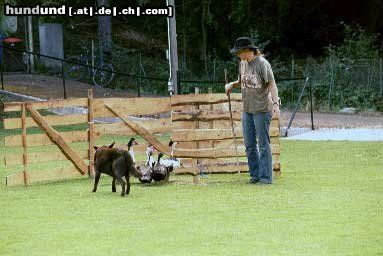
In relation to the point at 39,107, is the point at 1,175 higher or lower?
lower

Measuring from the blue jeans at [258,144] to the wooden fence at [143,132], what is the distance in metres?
0.82

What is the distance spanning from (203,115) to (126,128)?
1426 millimetres

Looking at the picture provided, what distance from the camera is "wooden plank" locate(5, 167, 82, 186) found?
1619 cm

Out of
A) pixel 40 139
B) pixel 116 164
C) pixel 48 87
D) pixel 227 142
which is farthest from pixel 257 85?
pixel 48 87

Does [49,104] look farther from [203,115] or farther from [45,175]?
[203,115]

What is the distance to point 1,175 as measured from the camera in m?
17.8

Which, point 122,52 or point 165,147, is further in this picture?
point 122,52

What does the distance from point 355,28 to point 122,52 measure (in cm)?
793

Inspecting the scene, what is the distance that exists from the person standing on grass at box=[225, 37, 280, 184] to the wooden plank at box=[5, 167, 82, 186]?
2.81 meters

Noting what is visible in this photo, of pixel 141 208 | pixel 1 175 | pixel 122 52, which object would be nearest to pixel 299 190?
pixel 141 208

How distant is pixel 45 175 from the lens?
1653cm

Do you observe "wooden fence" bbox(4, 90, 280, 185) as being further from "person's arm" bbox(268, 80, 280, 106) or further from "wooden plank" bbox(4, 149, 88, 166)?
"person's arm" bbox(268, 80, 280, 106)

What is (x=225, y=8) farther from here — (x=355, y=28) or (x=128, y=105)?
(x=128, y=105)

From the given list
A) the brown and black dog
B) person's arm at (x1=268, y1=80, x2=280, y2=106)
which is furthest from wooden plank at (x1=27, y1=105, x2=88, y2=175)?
person's arm at (x1=268, y1=80, x2=280, y2=106)
